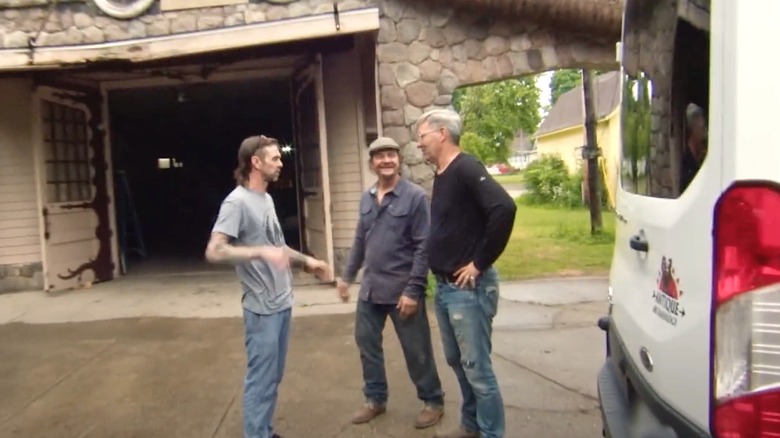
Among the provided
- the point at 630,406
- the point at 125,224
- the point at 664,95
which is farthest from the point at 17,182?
the point at 664,95

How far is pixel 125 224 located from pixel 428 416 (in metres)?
7.83

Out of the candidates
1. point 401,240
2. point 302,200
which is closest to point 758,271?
point 401,240

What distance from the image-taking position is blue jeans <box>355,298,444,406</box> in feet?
14.0

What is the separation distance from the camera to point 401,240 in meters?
4.27

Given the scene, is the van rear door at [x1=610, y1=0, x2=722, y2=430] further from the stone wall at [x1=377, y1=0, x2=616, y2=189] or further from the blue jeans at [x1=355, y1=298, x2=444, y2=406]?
the stone wall at [x1=377, y1=0, x2=616, y2=189]

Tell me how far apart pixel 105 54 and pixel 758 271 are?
21.8ft

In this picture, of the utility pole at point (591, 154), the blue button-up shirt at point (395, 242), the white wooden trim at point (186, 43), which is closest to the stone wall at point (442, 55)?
the white wooden trim at point (186, 43)

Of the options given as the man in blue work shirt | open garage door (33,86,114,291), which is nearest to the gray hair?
the man in blue work shirt

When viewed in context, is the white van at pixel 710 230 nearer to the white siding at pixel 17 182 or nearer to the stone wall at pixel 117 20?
the stone wall at pixel 117 20

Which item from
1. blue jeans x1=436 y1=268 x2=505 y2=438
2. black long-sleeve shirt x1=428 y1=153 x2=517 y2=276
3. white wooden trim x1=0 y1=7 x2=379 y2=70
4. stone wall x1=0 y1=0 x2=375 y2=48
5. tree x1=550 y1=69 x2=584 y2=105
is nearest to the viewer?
black long-sleeve shirt x1=428 y1=153 x2=517 y2=276

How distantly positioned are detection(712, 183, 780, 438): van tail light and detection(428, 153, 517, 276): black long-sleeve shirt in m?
1.77

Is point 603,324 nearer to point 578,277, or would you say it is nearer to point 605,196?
point 578,277

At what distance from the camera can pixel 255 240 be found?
151 inches

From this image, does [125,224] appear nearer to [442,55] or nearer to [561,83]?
[442,55]
